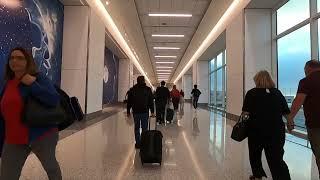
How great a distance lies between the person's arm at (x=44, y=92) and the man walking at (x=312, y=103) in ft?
8.57

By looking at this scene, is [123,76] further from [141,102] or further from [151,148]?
[151,148]

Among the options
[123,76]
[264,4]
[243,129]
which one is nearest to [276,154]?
[243,129]

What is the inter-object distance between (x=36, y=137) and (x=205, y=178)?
7.95 ft

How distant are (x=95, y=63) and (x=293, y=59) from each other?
6922 millimetres

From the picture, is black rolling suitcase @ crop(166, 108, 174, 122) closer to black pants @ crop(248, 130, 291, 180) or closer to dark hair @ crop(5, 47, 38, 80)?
black pants @ crop(248, 130, 291, 180)

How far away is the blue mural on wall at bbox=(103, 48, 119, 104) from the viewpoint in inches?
735

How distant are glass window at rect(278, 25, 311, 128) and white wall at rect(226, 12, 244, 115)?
4.77 ft

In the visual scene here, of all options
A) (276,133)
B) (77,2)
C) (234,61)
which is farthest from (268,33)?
(276,133)

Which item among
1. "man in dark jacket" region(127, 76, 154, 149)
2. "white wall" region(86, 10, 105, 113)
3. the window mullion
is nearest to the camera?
"man in dark jacket" region(127, 76, 154, 149)

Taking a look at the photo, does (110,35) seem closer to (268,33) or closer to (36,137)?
(268,33)

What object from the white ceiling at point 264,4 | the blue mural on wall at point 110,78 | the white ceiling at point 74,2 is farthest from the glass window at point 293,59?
the blue mural on wall at point 110,78

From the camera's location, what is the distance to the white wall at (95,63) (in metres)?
11.1

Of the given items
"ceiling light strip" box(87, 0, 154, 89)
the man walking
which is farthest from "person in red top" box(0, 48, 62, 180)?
"ceiling light strip" box(87, 0, 154, 89)

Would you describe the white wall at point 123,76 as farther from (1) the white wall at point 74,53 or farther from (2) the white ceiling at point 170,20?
(1) the white wall at point 74,53
